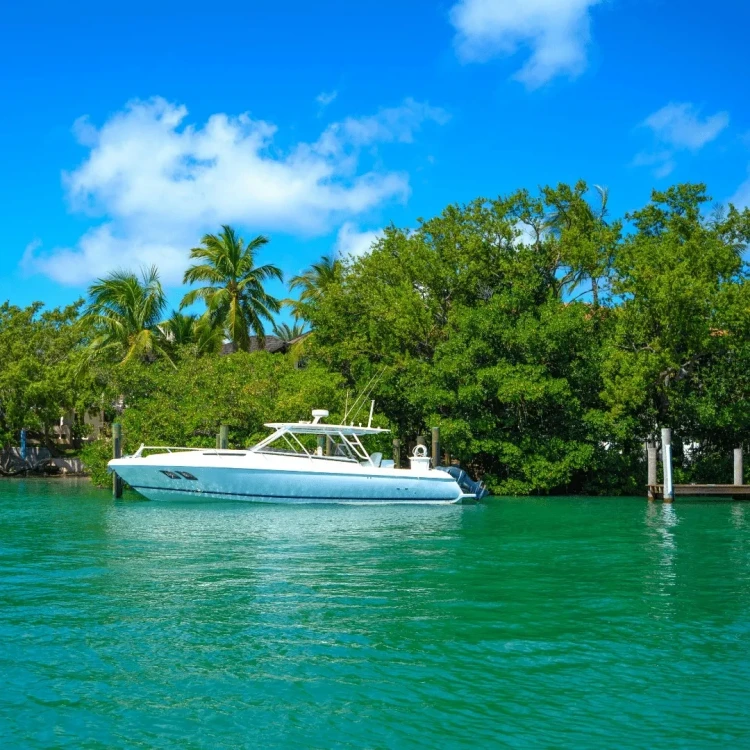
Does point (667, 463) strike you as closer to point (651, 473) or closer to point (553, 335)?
point (651, 473)

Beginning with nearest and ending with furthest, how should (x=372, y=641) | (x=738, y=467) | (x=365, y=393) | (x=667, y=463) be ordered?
1. (x=372, y=641)
2. (x=667, y=463)
3. (x=738, y=467)
4. (x=365, y=393)

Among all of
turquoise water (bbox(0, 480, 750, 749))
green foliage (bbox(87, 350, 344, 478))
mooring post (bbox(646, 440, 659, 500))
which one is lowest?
turquoise water (bbox(0, 480, 750, 749))

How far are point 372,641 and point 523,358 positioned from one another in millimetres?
23313

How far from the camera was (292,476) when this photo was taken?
A: 26.5 metres

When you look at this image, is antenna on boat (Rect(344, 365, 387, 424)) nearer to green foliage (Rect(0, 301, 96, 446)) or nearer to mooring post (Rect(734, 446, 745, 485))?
mooring post (Rect(734, 446, 745, 485))

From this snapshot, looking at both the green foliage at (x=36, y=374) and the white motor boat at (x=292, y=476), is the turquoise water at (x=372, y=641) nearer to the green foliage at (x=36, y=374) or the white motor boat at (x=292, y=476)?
the white motor boat at (x=292, y=476)

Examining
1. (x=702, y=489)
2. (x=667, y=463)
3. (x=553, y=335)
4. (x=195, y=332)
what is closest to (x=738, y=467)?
(x=702, y=489)

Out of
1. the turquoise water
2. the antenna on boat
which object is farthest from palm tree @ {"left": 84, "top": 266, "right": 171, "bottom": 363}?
the turquoise water

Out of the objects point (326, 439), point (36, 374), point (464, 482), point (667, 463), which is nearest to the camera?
point (464, 482)

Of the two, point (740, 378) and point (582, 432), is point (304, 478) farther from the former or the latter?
point (740, 378)

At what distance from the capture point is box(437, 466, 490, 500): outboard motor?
90.2 ft

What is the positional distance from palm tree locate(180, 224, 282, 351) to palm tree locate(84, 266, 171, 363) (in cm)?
195

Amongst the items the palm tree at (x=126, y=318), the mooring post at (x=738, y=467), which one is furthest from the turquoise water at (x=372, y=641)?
the palm tree at (x=126, y=318)

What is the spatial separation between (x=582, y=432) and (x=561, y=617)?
21975mm
